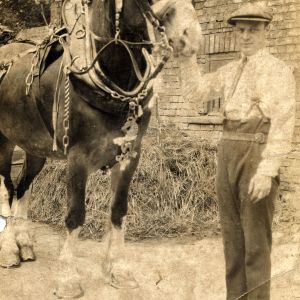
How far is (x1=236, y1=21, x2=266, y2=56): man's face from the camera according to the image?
2.17 m

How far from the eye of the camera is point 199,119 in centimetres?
252

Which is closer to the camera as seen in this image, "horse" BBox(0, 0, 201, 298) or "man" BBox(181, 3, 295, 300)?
"man" BBox(181, 3, 295, 300)

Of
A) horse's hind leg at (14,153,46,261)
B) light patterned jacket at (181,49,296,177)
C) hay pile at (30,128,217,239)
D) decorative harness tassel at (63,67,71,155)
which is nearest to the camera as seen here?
light patterned jacket at (181,49,296,177)

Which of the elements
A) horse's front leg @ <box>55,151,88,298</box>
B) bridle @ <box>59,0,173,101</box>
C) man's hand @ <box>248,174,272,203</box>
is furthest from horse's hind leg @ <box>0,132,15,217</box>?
man's hand @ <box>248,174,272,203</box>

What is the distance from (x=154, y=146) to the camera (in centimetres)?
285

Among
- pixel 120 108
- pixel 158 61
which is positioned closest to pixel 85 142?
pixel 120 108

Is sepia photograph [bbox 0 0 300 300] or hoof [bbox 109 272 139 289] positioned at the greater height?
sepia photograph [bbox 0 0 300 300]

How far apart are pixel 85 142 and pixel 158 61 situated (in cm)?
52

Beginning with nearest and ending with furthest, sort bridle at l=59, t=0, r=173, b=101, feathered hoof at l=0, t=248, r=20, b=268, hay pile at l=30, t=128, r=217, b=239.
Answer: bridle at l=59, t=0, r=173, b=101 < hay pile at l=30, t=128, r=217, b=239 < feathered hoof at l=0, t=248, r=20, b=268

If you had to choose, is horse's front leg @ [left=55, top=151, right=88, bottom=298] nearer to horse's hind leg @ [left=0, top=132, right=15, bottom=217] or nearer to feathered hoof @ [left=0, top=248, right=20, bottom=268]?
feathered hoof @ [left=0, top=248, right=20, bottom=268]

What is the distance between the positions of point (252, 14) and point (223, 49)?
Answer: 25 cm

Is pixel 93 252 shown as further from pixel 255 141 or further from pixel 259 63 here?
pixel 259 63

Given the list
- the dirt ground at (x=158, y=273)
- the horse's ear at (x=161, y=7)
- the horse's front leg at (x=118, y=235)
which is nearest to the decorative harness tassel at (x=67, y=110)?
the horse's front leg at (x=118, y=235)

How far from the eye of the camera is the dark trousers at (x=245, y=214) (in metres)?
2.18
